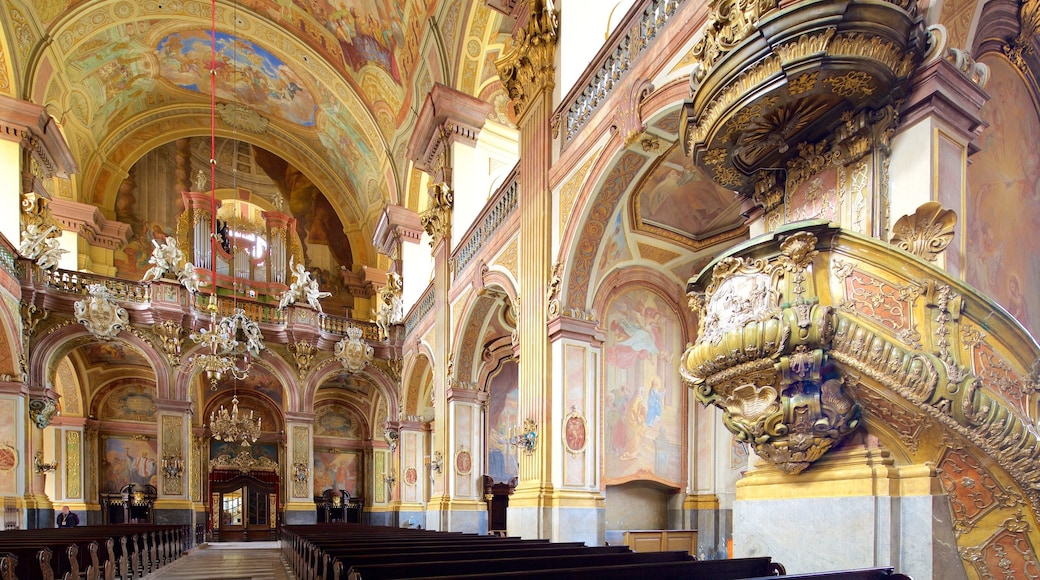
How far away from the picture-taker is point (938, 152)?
3.53 m

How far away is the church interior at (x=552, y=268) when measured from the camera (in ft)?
11.1

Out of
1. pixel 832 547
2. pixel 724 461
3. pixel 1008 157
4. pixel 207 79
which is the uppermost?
pixel 207 79

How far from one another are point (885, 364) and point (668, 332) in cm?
662

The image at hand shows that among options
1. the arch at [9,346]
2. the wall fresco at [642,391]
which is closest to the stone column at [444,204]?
the wall fresco at [642,391]

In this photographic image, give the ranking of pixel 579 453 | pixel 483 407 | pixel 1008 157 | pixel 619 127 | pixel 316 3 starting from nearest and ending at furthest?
pixel 1008 157 < pixel 619 127 < pixel 579 453 < pixel 483 407 < pixel 316 3

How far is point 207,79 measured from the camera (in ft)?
66.9

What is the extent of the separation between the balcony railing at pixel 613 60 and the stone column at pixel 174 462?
13373mm

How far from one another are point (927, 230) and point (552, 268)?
5.38m

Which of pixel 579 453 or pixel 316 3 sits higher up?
pixel 316 3

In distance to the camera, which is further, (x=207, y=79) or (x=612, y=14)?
(x=207, y=79)

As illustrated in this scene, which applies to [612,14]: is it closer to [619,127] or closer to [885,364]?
[619,127]

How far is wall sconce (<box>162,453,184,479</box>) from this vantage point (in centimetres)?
1588

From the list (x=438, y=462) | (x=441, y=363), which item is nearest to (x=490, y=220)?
(x=441, y=363)

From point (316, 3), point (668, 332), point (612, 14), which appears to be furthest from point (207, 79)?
point (668, 332)
